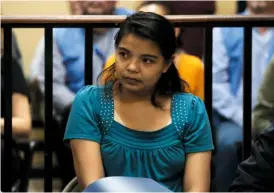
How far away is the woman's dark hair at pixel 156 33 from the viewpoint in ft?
5.25

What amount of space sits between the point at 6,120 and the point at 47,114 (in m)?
0.15

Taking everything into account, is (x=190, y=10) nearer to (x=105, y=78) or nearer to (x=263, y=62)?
(x=263, y=62)

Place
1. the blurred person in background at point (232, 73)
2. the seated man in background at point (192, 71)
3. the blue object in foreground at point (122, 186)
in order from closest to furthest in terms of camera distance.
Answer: the blue object in foreground at point (122, 186), the seated man in background at point (192, 71), the blurred person in background at point (232, 73)

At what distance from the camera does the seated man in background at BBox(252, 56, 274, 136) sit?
220 centimetres

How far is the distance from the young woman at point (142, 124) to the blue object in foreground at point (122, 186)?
0.51 meters

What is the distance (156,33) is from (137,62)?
0.10m

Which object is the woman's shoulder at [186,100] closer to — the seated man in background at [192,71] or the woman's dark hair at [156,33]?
the woman's dark hair at [156,33]

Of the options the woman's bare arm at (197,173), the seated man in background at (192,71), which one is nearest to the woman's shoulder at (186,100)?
the woman's bare arm at (197,173)

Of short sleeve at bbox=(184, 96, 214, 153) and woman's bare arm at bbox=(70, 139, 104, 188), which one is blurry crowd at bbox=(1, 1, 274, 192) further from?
woman's bare arm at bbox=(70, 139, 104, 188)

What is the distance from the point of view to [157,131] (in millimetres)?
1620

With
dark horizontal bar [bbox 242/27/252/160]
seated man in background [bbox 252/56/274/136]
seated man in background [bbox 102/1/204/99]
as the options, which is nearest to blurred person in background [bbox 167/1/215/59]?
seated man in background [bbox 102/1/204/99]

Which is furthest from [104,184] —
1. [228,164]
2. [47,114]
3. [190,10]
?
[190,10]

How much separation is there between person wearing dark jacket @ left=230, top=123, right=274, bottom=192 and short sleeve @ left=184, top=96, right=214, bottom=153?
0.19 metres

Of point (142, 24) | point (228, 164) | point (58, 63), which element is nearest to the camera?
point (142, 24)
